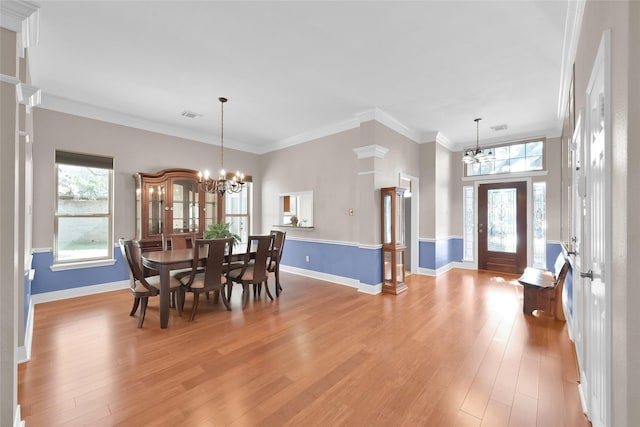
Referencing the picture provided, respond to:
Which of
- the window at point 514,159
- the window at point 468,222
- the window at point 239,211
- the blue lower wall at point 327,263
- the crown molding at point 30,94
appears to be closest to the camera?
the crown molding at point 30,94

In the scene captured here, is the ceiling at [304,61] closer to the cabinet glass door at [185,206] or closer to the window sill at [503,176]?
the window sill at [503,176]

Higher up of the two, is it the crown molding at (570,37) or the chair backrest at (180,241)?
the crown molding at (570,37)

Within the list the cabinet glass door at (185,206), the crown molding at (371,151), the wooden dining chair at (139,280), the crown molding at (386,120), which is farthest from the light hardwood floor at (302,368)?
the crown molding at (386,120)

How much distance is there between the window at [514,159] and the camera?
5672mm

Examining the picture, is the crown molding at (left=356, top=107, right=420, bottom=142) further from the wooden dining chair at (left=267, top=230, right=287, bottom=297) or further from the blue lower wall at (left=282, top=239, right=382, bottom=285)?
the wooden dining chair at (left=267, top=230, right=287, bottom=297)

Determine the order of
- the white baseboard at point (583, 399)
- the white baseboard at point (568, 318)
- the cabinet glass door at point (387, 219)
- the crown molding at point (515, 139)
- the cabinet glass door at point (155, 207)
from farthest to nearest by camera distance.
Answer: the crown molding at point (515, 139) → the cabinet glass door at point (155, 207) → the cabinet glass door at point (387, 219) → the white baseboard at point (568, 318) → the white baseboard at point (583, 399)

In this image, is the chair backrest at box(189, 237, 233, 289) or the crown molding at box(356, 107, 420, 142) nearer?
the chair backrest at box(189, 237, 233, 289)

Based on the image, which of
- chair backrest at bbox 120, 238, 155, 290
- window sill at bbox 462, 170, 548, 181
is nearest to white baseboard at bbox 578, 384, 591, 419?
chair backrest at bbox 120, 238, 155, 290

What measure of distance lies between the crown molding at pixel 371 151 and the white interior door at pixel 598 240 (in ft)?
9.34

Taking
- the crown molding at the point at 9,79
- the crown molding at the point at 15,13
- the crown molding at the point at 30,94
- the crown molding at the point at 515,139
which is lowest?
the crown molding at the point at 9,79

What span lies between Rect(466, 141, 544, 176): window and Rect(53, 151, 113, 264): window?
7217 mm

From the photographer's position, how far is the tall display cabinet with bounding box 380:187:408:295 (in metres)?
4.52

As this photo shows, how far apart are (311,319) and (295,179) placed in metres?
3.37

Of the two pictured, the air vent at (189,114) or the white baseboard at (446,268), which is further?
the white baseboard at (446,268)
